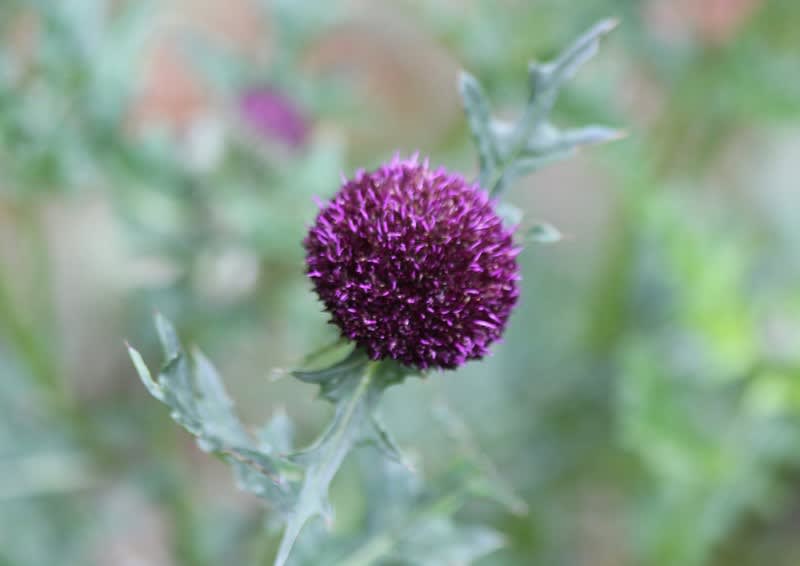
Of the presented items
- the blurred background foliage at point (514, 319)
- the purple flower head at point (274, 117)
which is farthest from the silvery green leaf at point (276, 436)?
the purple flower head at point (274, 117)

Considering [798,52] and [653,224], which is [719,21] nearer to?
[798,52]

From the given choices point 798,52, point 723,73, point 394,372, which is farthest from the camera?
point 798,52

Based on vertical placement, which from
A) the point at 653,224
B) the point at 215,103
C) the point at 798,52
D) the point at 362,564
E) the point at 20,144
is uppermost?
the point at 798,52

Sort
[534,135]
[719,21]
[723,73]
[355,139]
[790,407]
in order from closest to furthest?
[534,135] < [790,407] < [723,73] < [719,21] < [355,139]

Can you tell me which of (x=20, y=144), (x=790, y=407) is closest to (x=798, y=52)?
(x=790, y=407)

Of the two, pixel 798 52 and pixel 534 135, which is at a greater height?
pixel 798 52

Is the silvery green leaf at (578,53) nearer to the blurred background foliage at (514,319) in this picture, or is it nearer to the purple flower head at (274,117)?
the blurred background foliage at (514,319)

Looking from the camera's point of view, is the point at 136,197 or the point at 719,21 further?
the point at 719,21
